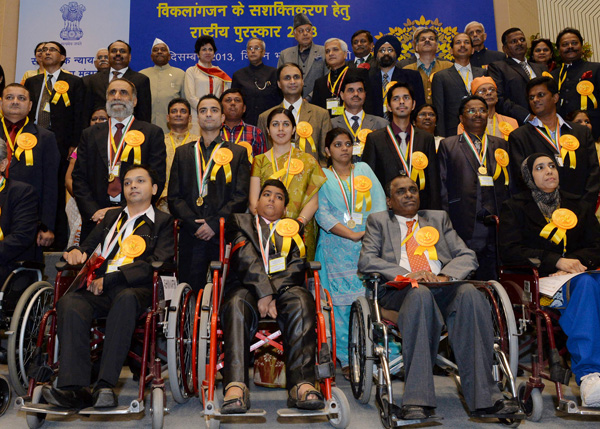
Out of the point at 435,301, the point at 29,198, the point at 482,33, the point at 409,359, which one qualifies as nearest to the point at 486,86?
the point at 482,33

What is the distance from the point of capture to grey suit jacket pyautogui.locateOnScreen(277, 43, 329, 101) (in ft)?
20.5

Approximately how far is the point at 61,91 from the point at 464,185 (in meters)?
3.70

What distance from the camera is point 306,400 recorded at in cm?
286

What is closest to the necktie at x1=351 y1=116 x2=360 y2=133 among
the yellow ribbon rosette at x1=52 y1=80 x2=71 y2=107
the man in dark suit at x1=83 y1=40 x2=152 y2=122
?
the man in dark suit at x1=83 y1=40 x2=152 y2=122

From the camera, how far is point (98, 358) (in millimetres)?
3414

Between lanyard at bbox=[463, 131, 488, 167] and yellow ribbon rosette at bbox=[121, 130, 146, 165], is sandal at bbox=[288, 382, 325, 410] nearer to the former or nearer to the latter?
yellow ribbon rosette at bbox=[121, 130, 146, 165]

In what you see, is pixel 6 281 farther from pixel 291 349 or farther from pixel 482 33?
pixel 482 33

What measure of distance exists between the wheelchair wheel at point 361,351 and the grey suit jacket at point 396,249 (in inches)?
8.9

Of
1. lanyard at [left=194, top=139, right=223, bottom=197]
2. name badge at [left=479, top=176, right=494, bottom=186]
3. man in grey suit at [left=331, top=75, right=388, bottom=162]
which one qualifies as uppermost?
man in grey suit at [left=331, top=75, right=388, bottom=162]

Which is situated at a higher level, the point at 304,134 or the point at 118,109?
the point at 118,109

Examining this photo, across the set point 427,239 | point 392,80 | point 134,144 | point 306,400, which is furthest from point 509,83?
point 306,400

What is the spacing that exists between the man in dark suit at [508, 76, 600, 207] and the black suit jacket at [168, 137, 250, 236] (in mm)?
2052

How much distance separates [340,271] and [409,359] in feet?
4.42

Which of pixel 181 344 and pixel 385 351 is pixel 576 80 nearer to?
pixel 385 351
